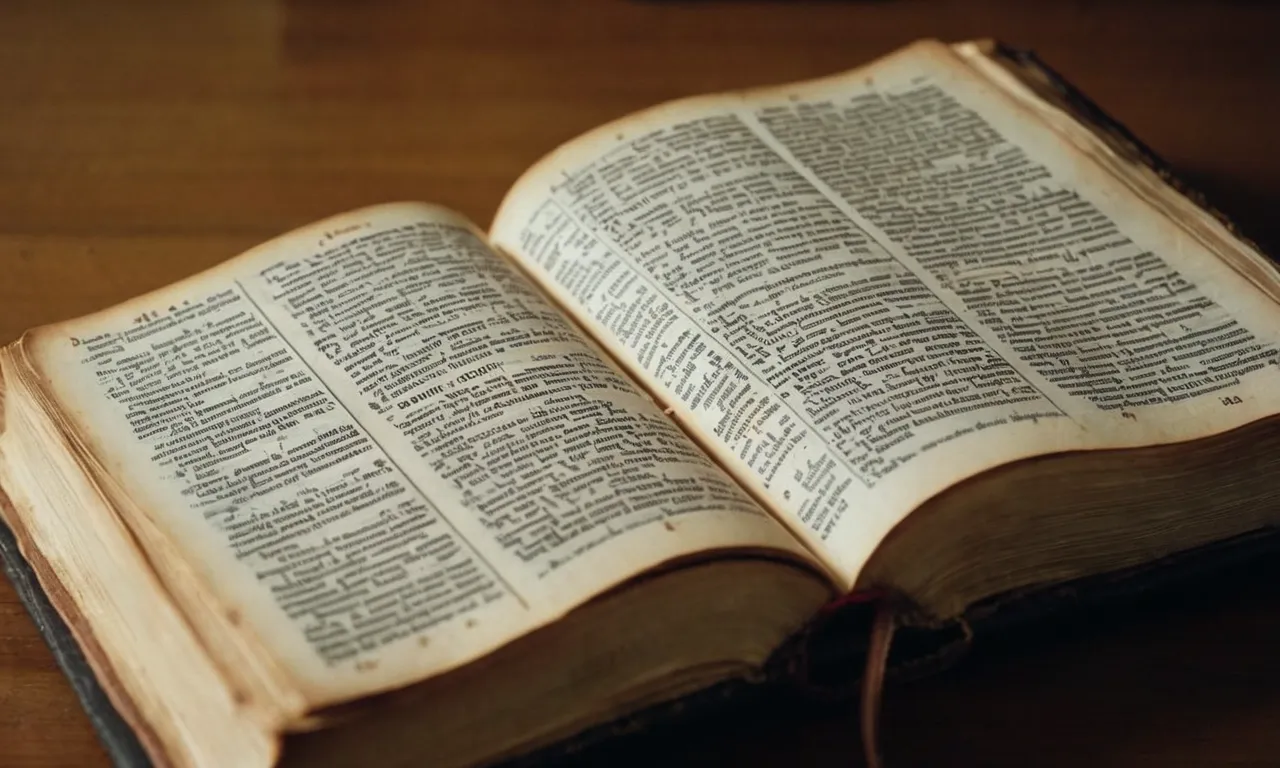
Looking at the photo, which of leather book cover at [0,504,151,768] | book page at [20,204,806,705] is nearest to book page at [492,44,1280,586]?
book page at [20,204,806,705]

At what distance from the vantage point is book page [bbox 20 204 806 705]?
583 mm

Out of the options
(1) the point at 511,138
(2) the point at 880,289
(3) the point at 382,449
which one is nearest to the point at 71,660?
(3) the point at 382,449

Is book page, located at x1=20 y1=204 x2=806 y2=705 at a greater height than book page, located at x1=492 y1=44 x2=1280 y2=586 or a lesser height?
lesser

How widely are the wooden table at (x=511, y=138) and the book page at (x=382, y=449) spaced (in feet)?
0.31

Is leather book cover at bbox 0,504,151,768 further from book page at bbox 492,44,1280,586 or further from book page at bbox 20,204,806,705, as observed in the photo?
book page at bbox 492,44,1280,586

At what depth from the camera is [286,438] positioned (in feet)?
2.21

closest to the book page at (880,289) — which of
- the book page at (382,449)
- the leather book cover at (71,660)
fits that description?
the book page at (382,449)

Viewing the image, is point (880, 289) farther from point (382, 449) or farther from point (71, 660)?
point (71, 660)

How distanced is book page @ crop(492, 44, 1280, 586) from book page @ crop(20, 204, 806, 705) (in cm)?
3

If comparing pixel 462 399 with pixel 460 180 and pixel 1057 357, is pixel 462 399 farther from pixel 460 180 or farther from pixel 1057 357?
pixel 460 180

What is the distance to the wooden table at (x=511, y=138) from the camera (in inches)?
25.5

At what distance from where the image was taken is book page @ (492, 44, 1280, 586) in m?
0.66

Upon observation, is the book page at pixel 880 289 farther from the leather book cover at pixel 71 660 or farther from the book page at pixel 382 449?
the leather book cover at pixel 71 660

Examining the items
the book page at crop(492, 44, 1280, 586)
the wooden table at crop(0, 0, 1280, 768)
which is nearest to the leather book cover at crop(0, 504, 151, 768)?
the wooden table at crop(0, 0, 1280, 768)
